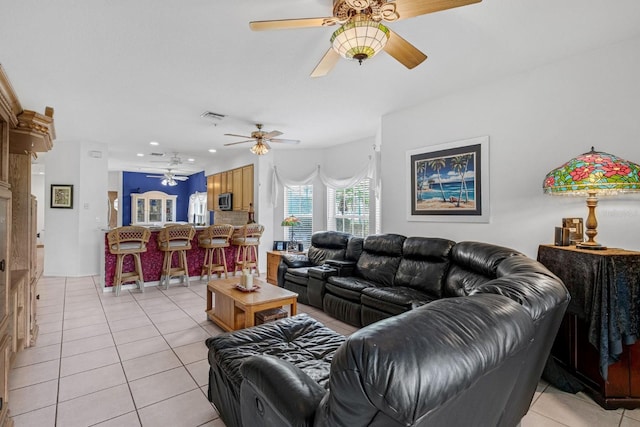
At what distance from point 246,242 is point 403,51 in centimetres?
444

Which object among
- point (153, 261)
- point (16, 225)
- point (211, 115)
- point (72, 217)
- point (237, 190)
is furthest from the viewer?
point (237, 190)

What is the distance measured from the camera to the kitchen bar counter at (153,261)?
192 inches

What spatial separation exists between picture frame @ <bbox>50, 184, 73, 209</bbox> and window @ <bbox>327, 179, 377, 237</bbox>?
500 cm

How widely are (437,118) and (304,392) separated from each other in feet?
11.7

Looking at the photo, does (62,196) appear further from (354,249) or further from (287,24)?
(287,24)

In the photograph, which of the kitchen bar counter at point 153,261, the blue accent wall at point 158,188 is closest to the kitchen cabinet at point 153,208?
the blue accent wall at point 158,188

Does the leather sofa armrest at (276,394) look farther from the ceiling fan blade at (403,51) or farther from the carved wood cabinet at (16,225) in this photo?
the ceiling fan blade at (403,51)

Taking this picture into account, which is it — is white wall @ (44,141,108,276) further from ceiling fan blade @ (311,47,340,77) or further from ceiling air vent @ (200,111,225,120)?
ceiling fan blade @ (311,47,340,77)

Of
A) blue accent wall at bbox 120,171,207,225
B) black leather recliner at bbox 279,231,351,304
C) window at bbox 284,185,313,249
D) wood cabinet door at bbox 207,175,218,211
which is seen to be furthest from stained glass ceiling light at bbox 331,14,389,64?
blue accent wall at bbox 120,171,207,225

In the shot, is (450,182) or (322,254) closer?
(450,182)

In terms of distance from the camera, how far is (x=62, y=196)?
583 cm

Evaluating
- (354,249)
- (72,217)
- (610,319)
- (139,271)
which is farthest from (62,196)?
(610,319)

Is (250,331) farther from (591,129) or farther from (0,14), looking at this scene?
(591,129)

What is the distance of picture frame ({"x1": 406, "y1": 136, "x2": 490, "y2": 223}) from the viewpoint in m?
3.37
